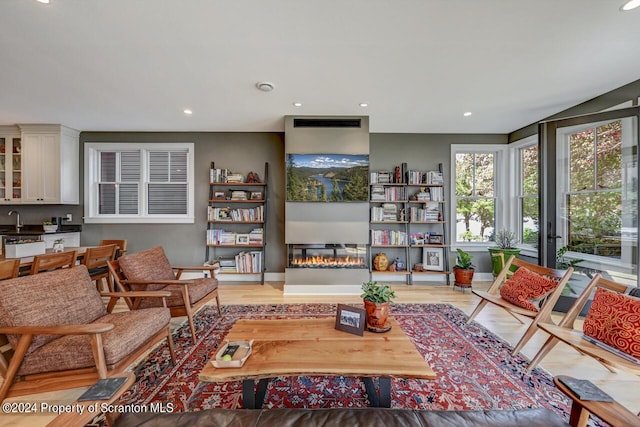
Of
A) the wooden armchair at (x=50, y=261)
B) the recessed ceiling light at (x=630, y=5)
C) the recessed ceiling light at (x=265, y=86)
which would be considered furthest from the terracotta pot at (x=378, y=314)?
the wooden armchair at (x=50, y=261)

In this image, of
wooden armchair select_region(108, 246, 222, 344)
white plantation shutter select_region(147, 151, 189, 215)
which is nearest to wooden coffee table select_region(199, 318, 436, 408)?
wooden armchair select_region(108, 246, 222, 344)

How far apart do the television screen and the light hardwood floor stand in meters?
1.46

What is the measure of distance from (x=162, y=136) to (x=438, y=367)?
509 centimetres

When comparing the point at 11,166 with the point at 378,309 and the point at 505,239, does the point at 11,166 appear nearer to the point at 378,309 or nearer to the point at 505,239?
the point at 378,309

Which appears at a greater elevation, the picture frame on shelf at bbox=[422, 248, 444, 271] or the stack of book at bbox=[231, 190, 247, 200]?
the stack of book at bbox=[231, 190, 247, 200]

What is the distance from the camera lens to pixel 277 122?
3.88 metres

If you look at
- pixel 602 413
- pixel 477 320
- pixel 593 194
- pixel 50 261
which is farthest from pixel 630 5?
pixel 50 261

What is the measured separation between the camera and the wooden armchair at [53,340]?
1.35 metres

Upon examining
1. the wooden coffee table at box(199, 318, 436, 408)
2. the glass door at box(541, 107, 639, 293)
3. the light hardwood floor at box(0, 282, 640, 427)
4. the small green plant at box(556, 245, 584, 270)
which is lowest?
the light hardwood floor at box(0, 282, 640, 427)

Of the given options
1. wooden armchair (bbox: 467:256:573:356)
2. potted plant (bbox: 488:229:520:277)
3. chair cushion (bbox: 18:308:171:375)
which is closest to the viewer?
chair cushion (bbox: 18:308:171:375)

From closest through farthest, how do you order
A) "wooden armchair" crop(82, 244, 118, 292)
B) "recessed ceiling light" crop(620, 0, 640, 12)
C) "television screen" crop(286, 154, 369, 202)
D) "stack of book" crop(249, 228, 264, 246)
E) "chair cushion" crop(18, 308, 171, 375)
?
1. "chair cushion" crop(18, 308, 171, 375)
2. "recessed ceiling light" crop(620, 0, 640, 12)
3. "wooden armchair" crop(82, 244, 118, 292)
4. "television screen" crop(286, 154, 369, 202)
5. "stack of book" crop(249, 228, 264, 246)

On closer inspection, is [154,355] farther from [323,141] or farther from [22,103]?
[22,103]

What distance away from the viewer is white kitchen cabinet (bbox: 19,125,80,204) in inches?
155

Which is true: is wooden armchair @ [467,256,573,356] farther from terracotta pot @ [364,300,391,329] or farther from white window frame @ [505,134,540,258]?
white window frame @ [505,134,540,258]
